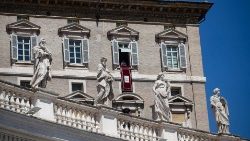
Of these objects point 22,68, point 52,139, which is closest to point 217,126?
point 52,139

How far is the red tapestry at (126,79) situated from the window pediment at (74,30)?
3170 mm

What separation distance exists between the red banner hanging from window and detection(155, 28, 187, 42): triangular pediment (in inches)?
128

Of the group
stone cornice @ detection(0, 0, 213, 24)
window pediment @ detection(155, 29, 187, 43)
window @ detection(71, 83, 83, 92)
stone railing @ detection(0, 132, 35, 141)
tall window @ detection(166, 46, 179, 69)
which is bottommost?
stone railing @ detection(0, 132, 35, 141)

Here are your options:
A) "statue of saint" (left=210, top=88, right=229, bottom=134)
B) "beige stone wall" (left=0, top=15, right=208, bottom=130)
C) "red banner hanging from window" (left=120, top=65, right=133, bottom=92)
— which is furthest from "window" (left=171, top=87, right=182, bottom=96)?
"statue of saint" (left=210, top=88, right=229, bottom=134)

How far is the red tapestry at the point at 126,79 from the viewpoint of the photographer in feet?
180

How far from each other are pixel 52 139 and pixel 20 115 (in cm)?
132

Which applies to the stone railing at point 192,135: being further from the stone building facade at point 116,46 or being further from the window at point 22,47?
the window at point 22,47

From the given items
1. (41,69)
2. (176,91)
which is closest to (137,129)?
(41,69)

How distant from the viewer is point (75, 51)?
5519cm

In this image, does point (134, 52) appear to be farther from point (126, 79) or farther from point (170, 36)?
point (170, 36)

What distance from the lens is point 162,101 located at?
3177cm

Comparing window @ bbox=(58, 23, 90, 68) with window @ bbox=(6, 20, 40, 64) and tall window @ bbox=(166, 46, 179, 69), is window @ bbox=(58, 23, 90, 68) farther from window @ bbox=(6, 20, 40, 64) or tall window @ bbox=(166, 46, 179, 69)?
tall window @ bbox=(166, 46, 179, 69)

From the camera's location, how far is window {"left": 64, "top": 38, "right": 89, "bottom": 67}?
180ft

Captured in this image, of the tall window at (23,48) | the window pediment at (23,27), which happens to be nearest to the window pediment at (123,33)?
the window pediment at (23,27)
